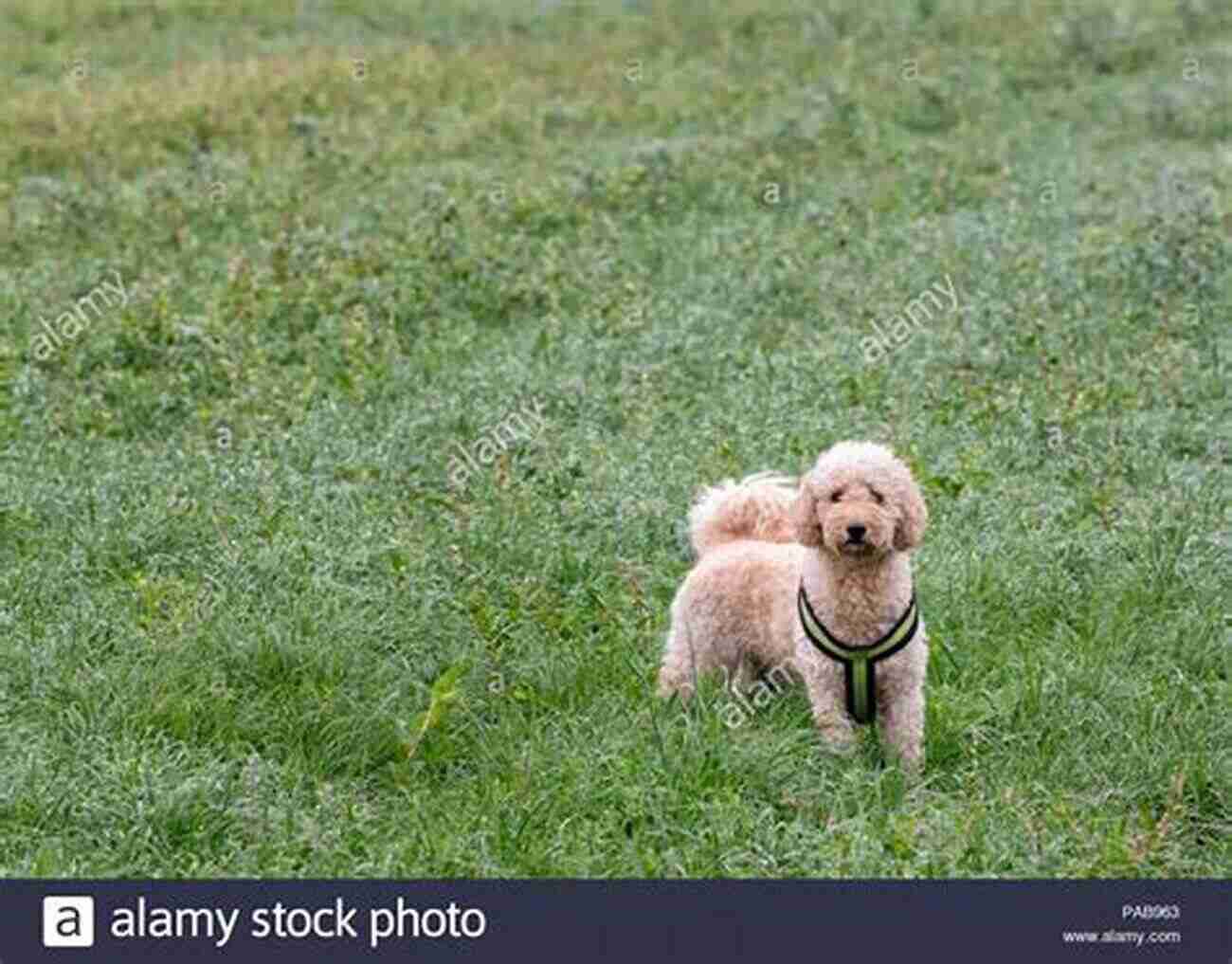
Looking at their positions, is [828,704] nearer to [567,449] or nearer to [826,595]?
[826,595]

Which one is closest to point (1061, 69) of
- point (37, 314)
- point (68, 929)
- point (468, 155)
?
point (468, 155)

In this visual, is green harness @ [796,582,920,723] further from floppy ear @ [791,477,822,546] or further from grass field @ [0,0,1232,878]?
floppy ear @ [791,477,822,546]

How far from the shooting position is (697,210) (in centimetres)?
1499

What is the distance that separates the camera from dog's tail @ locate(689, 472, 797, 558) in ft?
24.8

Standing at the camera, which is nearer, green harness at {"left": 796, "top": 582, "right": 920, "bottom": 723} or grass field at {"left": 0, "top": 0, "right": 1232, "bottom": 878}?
grass field at {"left": 0, "top": 0, "right": 1232, "bottom": 878}

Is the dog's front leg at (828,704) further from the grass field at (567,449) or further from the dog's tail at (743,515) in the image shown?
the dog's tail at (743,515)

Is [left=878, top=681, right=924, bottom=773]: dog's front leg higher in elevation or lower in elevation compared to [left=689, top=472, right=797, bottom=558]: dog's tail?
lower

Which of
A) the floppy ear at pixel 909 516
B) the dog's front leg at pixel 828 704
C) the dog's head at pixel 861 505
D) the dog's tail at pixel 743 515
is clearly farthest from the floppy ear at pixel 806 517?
the dog's tail at pixel 743 515

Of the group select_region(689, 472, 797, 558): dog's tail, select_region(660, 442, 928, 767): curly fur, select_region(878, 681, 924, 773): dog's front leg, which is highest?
select_region(689, 472, 797, 558): dog's tail

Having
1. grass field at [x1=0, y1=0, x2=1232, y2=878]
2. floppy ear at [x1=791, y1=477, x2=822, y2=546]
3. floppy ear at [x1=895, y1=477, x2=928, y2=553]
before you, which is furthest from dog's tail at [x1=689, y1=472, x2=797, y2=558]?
floppy ear at [x1=895, y1=477, x2=928, y2=553]

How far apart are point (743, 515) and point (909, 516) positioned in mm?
1067

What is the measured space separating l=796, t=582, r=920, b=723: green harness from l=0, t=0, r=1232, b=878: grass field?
14cm

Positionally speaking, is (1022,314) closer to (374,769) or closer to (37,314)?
(37,314)

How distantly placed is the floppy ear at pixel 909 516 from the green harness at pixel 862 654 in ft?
0.89
